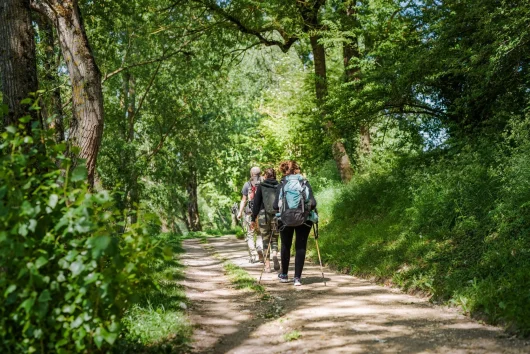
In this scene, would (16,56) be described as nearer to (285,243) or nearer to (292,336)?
(292,336)

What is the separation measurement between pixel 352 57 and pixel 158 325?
397 inches

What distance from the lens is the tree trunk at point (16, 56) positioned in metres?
6.52

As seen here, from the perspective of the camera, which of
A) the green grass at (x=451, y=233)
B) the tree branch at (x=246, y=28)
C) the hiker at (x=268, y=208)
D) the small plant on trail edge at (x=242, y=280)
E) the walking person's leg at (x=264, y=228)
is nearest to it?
the green grass at (x=451, y=233)

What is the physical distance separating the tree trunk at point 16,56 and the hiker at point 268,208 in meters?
5.80

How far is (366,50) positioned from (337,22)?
1168 millimetres

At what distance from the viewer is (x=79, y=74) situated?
7.99m

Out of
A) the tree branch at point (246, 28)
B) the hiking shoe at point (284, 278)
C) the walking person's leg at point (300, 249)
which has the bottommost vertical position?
the hiking shoe at point (284, 278)

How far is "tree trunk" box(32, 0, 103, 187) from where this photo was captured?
25.9ft

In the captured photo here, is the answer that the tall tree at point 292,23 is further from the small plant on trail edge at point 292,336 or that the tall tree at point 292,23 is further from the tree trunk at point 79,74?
the small plant on trail edge at point 292,336

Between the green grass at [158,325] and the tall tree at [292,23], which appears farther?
the tall tree at [292,23]

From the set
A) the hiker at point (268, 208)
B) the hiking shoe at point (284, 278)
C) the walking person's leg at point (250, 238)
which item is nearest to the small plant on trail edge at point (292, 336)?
the hiking shoe at point (284, 278)

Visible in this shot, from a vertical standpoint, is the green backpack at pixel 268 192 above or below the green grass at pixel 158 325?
above

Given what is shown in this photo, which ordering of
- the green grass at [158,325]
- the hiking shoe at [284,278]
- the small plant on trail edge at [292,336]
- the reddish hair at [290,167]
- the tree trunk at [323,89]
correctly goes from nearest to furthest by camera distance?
the green grass at [158,325] < the small plant on trail edge at [292,336] < the reddish hair at [290,167] < the hiking shoe at [284,278] < the tree trunk at [323,89]

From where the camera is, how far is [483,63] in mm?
10203
